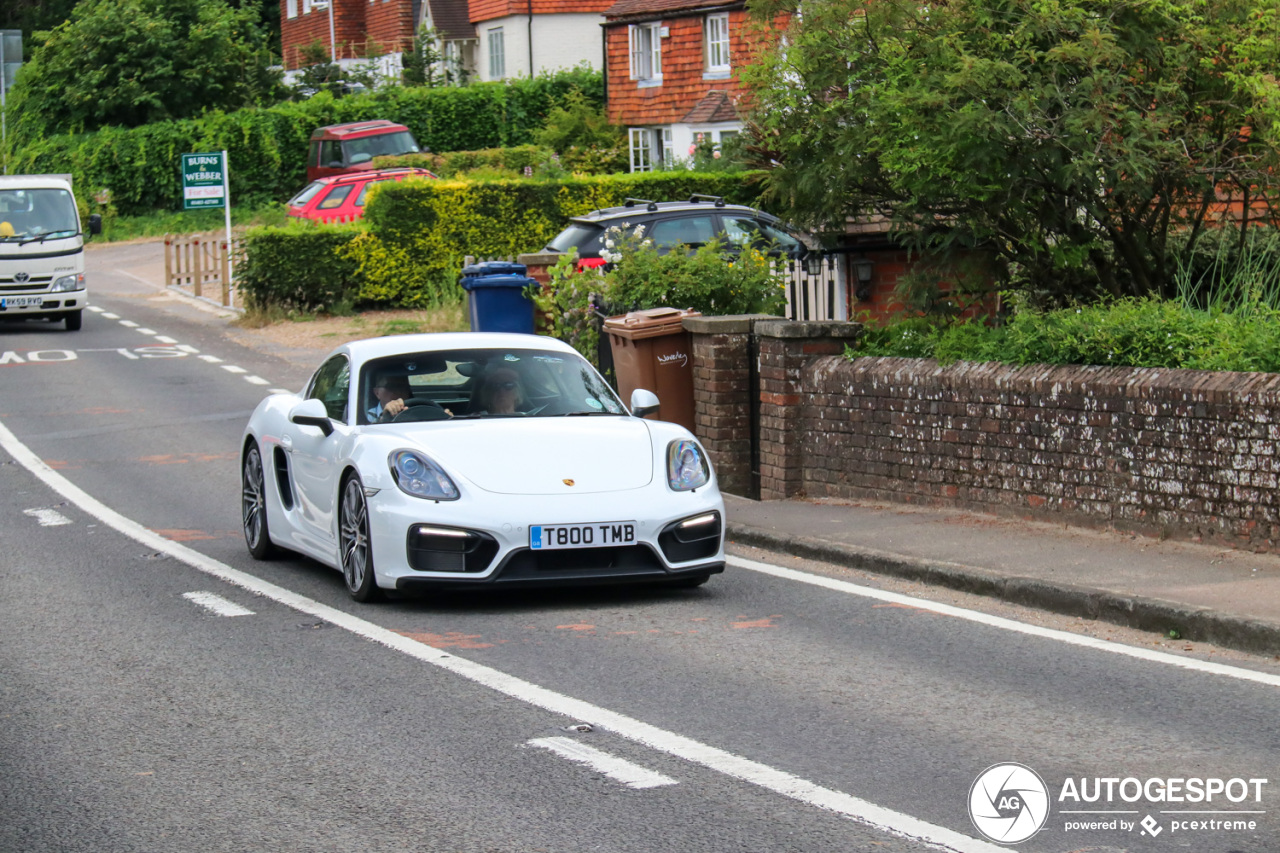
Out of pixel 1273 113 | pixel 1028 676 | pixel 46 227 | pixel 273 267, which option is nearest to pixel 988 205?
pixel 1273 113

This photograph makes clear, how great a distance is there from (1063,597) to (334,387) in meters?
4.47

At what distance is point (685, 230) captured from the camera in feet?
72.0

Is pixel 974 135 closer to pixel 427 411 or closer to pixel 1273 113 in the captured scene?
pixel 1273 113

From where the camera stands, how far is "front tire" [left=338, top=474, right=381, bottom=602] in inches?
359

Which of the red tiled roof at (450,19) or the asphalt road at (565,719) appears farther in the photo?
the red tiled roof at (450,19)

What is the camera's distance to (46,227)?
29094 mm

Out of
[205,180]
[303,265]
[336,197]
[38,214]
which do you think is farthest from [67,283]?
[336,197]

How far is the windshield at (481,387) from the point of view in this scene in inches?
391

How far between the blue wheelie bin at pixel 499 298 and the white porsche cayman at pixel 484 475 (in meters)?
7.78

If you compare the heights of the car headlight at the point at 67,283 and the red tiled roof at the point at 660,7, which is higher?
the red tiled roof at the point at 660,7

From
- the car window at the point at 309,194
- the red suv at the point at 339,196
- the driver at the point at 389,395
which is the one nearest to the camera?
the driver at the point at 389,395

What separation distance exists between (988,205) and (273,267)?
18858mm

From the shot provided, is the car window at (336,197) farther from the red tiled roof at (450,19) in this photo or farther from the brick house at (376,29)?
the red tiled roof at (450,19)
